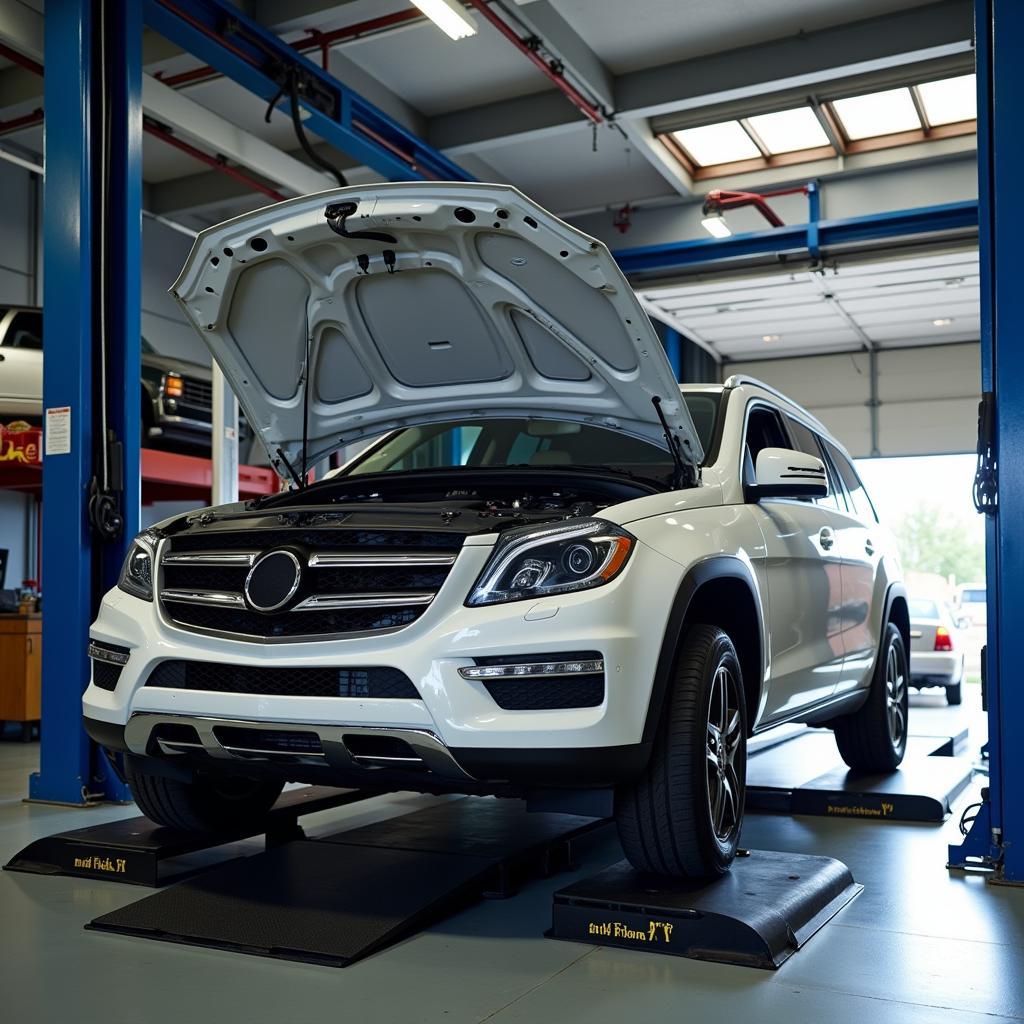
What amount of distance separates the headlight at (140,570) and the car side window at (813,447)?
2.63 metres

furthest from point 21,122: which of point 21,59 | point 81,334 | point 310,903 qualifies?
point 310,903

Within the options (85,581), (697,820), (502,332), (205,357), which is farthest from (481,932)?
(205,357)

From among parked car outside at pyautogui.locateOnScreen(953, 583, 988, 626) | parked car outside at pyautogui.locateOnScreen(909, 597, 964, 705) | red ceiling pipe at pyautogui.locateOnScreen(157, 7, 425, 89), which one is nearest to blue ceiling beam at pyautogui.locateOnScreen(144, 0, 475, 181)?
red ceiling pipe at pyautogui.locateOnScreen(157, 7, 425, 89)

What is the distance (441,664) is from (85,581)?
9.69 feet

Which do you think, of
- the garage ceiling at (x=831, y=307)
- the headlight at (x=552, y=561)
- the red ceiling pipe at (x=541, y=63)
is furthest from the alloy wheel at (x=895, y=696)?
the garage ceiling at (x=831, y=307)

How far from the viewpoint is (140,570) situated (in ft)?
11.1

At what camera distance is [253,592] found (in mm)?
3035

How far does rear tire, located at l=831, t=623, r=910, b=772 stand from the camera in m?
5.45

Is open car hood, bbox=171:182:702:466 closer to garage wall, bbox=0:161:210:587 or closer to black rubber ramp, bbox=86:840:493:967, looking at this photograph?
black rubber ramp, bbox=86:840:493:967

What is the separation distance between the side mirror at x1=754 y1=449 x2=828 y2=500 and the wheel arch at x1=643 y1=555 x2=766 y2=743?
36 centimetres

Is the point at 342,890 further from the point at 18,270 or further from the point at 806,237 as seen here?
the point at 18,270

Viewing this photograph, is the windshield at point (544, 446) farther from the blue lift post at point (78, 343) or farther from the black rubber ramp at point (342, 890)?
the blue lift post at point (78, 343)

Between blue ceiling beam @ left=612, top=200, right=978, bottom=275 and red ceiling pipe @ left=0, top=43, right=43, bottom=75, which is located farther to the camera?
blue ceiling beam @ left=612, top=200, right=978, bottom=275

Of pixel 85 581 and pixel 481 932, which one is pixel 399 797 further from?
pixel 481 932
